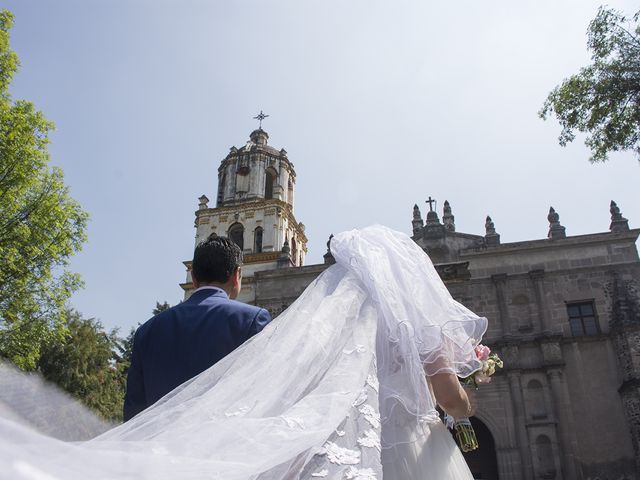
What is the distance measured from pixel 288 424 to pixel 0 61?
14721 millimetres

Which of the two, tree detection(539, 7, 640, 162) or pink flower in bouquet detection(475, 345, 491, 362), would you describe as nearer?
pink flower in bouquet detection(475, 345, 491, 362)

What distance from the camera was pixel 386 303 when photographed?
269 cm

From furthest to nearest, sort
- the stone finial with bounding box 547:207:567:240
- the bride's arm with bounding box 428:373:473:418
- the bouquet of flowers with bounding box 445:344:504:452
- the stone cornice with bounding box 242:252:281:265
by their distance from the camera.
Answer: the stone cornice with bounding box 242:252:281:265
the stone finial with bounding box 547:207:567:240
the bouquet of flowers with bounding box 445:344:504:452
the bride's arm with bounding box 428:373:473:418

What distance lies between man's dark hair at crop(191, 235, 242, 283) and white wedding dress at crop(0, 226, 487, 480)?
0.52m

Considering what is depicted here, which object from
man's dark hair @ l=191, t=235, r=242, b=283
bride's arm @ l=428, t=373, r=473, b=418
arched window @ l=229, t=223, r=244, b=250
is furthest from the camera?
arched window @ l=229, t=223, r=244, b=250

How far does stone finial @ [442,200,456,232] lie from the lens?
893 inches

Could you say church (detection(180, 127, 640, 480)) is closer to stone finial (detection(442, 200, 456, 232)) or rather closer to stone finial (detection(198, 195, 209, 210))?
stone finial (detection(442, 200, 456, 232))

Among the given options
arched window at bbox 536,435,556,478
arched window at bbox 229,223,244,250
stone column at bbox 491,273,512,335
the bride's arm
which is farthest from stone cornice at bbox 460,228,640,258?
the bride's arm

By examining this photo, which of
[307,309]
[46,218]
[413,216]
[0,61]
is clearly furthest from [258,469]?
[413,216]

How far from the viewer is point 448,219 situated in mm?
22984

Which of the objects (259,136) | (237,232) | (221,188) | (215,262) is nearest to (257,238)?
(237,232)

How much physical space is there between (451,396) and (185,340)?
1.35 m

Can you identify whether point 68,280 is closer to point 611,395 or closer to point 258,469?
point 258,469

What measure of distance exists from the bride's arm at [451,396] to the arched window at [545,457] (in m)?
17.0
